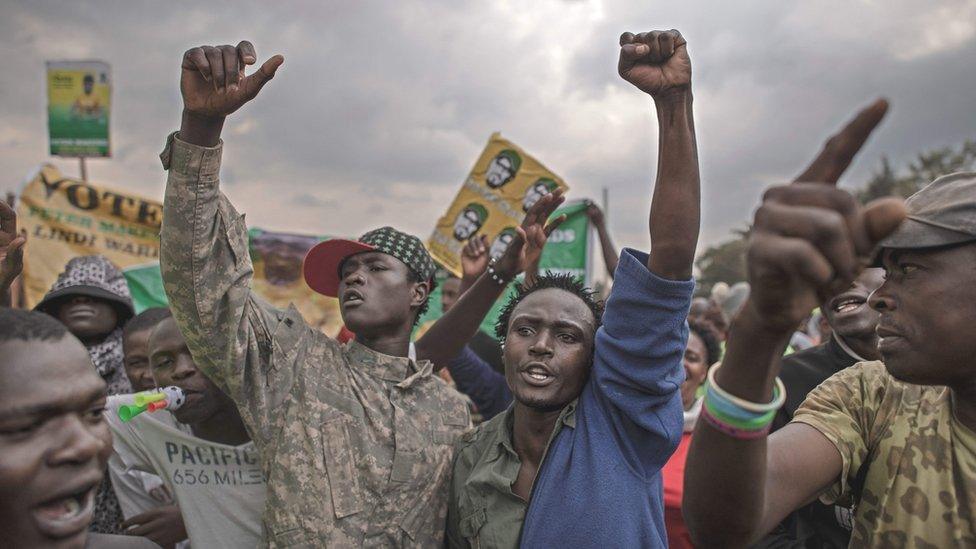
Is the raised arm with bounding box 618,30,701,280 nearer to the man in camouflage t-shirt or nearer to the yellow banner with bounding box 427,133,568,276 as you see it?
the man in camouflage t-shirt

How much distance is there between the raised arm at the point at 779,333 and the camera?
96 cm

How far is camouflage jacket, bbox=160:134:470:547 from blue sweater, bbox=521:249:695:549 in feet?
1.64

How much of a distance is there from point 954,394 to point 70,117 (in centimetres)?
828

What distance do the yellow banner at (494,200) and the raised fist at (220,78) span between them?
3.36 metres

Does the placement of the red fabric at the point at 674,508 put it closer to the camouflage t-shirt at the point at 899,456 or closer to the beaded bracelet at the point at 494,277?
the beaded bracelet at the point at 494,277

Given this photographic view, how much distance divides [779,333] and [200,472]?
7.39 feet

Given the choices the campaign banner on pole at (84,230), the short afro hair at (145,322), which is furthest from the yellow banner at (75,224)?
the short afro hair at (145,322)

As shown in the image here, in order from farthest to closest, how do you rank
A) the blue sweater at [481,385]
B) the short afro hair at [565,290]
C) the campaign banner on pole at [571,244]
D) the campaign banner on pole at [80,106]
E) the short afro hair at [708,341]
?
the campaign banner on pole at [80,106] → the campaign banner on pole at [571,244] → the short afro hair at [708,341] → the blue sweater at [481,385] → the short afro hair at [565,290]

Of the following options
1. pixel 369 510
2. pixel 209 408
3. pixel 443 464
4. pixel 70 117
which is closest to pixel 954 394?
pixel 443 464

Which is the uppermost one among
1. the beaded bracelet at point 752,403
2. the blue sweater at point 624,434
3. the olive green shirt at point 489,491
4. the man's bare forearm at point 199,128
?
the man's bare forearm at point 199,128

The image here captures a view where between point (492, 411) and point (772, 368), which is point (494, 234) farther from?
point (772, 368)

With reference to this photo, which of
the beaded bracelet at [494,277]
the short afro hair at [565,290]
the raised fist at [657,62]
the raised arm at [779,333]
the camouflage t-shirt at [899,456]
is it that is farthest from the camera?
the beaded bracelet at [494,277]

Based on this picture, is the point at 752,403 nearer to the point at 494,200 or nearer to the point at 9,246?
the point at 9,246

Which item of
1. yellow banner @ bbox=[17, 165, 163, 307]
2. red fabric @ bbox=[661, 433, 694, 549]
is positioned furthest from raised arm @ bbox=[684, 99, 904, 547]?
yellow banner @ bbox=[17, 165, 163, 307]
